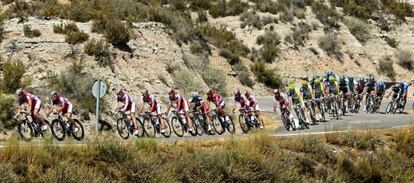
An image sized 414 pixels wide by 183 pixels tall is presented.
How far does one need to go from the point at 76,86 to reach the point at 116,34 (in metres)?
5.85

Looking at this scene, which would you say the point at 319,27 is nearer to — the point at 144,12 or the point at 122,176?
the point at 144,12

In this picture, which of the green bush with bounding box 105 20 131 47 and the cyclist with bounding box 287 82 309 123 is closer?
the cyclist with bounding box 287 82 309 123

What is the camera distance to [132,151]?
14055 mm

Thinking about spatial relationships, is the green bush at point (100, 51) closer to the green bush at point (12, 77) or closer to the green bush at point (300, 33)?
the green bush at point (12, 77)

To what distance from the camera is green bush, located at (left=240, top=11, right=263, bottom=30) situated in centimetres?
5147

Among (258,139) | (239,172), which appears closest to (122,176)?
(239,172)

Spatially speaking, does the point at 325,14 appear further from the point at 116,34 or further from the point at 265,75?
the point at 116,34

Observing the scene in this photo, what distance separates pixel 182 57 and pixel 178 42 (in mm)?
2311

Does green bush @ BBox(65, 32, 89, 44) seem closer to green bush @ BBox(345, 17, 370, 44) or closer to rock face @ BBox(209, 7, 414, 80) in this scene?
rock face @ BBox(209, 7, 414, 80)

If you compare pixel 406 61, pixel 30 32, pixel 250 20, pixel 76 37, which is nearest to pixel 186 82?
pixel 76 37

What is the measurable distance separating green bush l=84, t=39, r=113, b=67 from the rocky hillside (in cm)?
A: 6

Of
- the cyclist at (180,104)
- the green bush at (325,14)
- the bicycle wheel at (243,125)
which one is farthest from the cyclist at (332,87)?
the green bush at (325,14)

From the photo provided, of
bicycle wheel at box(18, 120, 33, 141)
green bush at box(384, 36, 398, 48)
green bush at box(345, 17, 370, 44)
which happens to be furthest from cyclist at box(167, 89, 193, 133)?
green bush at box(384, 36, 398, 48)

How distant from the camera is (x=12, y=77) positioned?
88.7 feet
